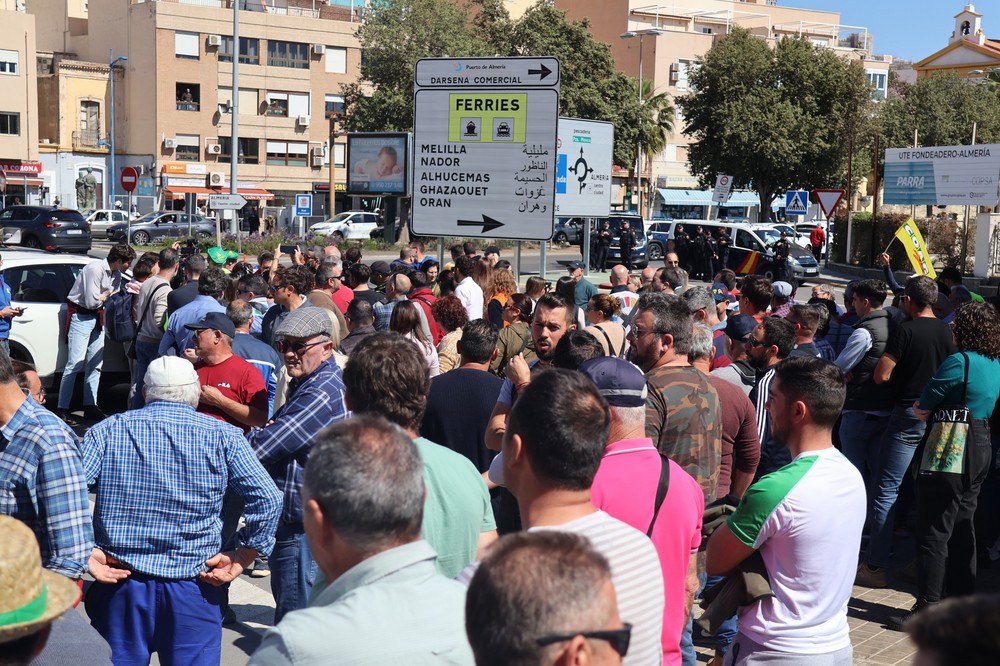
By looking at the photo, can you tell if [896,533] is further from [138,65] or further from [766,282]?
[138,65]

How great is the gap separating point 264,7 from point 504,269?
5885 cm

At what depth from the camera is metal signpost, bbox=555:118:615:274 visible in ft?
54.6

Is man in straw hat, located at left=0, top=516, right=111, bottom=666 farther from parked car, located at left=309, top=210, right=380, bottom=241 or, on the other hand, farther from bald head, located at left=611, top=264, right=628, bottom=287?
parked car, located at left=309, top=210, right=380, bottom=241

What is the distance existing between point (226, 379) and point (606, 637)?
4.25 m

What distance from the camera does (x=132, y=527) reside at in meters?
3.94

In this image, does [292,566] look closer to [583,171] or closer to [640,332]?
[640,332]

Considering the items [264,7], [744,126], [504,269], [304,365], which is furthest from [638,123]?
[304,365]

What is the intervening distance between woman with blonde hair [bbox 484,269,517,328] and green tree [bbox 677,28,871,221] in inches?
1487

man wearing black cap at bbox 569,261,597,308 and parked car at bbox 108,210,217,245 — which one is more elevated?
man wearing black cap at bbox 569,261,597,308

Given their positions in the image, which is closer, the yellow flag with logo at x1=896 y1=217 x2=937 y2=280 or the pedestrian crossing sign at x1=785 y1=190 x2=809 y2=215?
the yellow flag with logo at x1=896 y1=217 x2=937 y2=280

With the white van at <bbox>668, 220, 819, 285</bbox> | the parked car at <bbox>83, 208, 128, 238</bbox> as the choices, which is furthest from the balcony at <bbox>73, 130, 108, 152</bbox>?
the white van at <bbox>668, 220, 819, 285</bbox>

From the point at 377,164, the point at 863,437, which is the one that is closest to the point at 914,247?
the point at 863,437

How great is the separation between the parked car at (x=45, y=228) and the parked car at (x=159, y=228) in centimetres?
621

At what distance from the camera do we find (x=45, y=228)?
36375 mm
